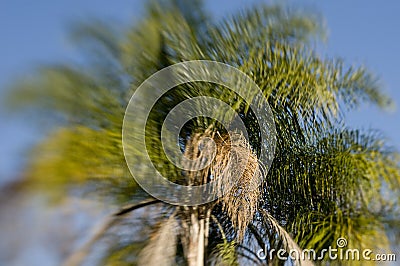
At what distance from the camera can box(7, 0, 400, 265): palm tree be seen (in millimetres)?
3822

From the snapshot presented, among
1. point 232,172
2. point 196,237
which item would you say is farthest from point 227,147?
point 196,237

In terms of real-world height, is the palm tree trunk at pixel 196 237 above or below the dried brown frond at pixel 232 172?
below

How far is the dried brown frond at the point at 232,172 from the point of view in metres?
4.24

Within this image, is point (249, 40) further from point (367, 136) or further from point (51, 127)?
point (51, 127)

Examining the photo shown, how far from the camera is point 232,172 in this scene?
4.25m

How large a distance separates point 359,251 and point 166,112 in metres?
1.88

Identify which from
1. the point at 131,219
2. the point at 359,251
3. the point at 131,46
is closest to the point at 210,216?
the point at 131,219

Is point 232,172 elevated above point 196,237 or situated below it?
above

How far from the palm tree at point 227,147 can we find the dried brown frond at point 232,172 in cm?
1

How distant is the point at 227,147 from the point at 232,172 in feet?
0.72

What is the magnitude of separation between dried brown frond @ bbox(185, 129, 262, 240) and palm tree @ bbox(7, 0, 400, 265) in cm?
1

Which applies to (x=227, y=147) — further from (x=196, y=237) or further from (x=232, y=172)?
(x=196, y=237)

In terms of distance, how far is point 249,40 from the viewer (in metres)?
4.57

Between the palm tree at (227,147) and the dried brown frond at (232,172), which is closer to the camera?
the palm tree at (227,147)
